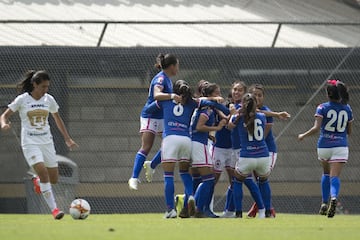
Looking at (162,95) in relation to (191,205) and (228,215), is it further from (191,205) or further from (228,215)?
(228,215)

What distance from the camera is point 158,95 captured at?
1548cm

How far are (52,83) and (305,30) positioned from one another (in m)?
5.31

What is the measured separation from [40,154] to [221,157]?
10.6ft

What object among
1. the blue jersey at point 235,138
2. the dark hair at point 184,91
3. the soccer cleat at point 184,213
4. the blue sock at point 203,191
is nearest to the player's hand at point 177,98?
the dark hair at point 184,91

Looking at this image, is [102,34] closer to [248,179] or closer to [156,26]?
[156,26]

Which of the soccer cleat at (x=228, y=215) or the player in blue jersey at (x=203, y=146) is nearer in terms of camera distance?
the player in blue jersey at (x=203, y=146)

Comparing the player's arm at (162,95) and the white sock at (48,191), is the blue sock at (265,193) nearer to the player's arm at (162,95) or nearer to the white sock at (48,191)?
the player's arm at (162,95)

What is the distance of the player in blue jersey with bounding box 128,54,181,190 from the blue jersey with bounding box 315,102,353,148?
213cm

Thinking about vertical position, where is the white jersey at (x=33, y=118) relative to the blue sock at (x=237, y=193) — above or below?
above

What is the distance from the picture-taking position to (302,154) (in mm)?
22031

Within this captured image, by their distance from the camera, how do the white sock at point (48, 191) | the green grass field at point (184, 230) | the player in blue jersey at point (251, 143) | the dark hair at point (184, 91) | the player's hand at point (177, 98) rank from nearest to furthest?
the green grass field at point (184, 230)
the white sock at point (48, 191)
the player's hand at point (177, 98)
the dark hair at point (184, 91)
the player in blue jersey at point (251, 143)

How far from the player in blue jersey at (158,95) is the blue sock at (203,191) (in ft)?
3.80

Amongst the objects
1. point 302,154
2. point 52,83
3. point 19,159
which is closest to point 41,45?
point 52,83

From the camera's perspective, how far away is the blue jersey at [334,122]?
16.4 meters
